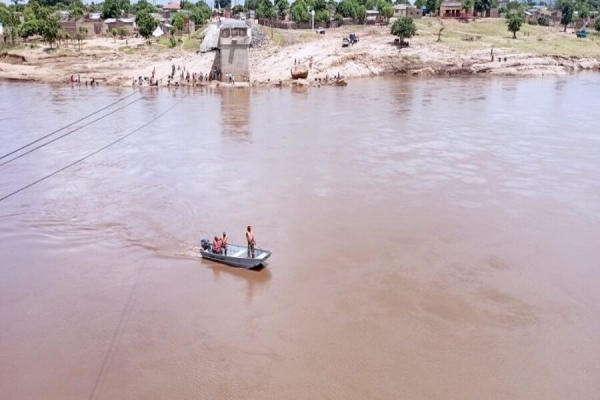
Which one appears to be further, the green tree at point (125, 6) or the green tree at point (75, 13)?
the green tree at point (125, 6)

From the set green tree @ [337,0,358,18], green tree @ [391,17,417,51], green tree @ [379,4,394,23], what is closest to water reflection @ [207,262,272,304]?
green tree @ [391,17,417,51]

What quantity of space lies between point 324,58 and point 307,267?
51556mm

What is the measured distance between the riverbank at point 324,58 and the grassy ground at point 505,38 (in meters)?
0.16

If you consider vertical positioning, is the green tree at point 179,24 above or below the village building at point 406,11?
below

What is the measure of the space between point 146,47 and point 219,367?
218 feet

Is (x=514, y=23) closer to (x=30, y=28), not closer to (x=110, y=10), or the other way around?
(x=110, y=10)

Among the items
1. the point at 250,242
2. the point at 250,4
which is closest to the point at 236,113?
the point at 250,242

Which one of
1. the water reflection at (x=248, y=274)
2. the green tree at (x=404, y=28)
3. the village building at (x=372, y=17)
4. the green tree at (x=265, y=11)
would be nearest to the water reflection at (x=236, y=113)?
the water reflection at (x=248, y=274)

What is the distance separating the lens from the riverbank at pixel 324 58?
63500 mm

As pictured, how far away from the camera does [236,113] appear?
44656 mm

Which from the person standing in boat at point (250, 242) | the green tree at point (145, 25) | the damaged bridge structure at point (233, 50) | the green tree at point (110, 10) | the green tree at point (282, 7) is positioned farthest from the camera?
the green tree at point (282, 7)

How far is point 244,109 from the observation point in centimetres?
4631

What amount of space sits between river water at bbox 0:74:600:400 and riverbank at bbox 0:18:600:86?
91.9ft

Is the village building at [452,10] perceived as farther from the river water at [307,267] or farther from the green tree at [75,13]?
the river water at [307,267]
